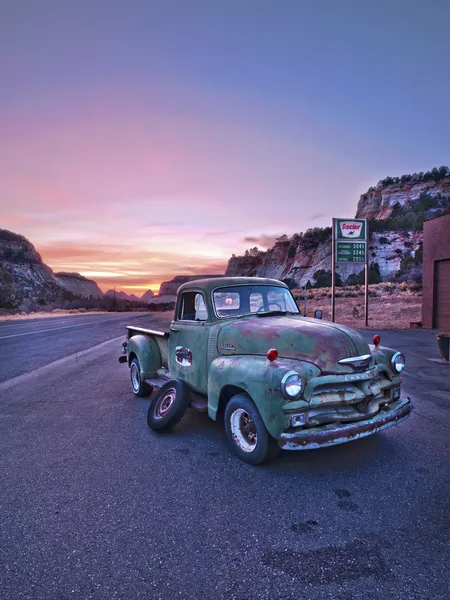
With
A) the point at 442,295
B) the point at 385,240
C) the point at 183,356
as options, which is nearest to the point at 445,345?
the point at 183,356

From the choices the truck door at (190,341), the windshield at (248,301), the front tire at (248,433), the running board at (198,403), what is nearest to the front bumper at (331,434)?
the front tire at (248,433)

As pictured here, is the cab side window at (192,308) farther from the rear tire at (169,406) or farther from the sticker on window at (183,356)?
the rear tire at (169,406)

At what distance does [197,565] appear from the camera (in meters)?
2.39

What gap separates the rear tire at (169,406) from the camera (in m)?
4.62

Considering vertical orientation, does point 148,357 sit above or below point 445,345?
above

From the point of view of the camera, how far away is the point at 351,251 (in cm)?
2192

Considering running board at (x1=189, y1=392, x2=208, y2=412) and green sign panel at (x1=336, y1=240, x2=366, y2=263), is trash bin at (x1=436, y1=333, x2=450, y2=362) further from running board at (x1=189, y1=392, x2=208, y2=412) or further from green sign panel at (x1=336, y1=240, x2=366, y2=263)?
green sign panel at (x1=336, y1=240, x2=366, y2=263)

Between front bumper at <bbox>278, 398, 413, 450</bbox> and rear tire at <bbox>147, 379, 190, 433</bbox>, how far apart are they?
63.4 inches

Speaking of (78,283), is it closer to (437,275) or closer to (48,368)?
(437,275)

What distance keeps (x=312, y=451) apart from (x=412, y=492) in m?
1.16

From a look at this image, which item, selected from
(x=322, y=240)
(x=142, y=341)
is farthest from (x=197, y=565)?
(x=322, y=240)

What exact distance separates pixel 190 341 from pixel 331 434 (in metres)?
2.29

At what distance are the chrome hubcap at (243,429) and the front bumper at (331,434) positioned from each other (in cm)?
58

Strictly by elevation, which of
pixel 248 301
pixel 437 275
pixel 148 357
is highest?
pixel 437 275
